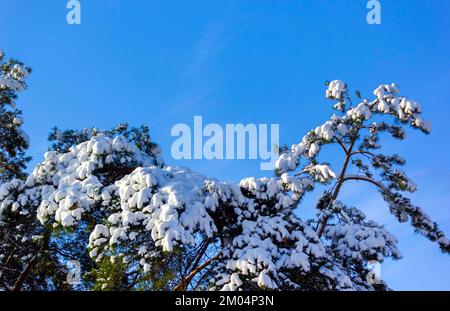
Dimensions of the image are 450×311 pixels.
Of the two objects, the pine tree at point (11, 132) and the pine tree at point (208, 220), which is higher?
the pine tree at point (11, 132)

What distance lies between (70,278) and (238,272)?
17.1 ft

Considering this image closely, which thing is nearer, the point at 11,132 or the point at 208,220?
the point at 208,220

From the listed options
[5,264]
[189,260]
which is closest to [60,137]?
[5,264]

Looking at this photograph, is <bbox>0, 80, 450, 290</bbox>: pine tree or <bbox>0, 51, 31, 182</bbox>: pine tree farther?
<bbox>0, 51, 31, 182</bbox>: pine tree

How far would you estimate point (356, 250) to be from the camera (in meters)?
11.3

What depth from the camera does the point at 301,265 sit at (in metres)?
9.03

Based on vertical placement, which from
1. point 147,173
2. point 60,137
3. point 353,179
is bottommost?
point 147,173

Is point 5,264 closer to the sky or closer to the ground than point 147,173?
closer to the ground

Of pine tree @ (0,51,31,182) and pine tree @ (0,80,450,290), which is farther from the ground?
pine tree @ (0,51,31,182)

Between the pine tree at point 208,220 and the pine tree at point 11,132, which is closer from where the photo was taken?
the pine tree at point 208,220

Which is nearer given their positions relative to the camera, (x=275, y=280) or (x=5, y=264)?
(x=275, y=280)
